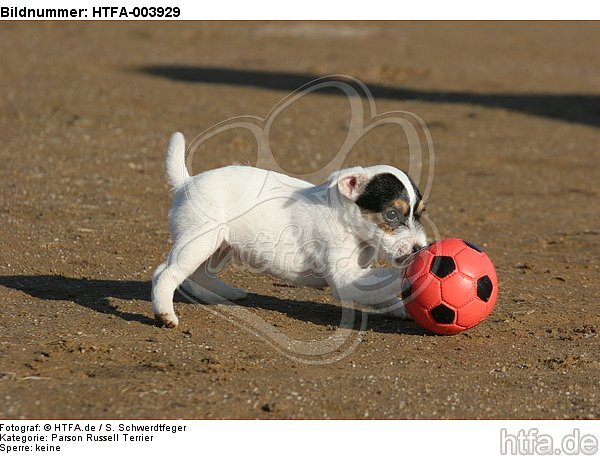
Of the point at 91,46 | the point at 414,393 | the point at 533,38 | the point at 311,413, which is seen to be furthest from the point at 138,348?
the point at 533,38

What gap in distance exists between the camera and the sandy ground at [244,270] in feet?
20.3

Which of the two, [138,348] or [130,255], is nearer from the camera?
[138,348]

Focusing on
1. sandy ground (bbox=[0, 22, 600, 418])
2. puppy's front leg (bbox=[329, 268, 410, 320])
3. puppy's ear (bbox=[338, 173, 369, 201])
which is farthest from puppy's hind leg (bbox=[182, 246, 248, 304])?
puppy's ear (bbox=[338, 173, 369, 201])

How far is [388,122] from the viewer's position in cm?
1578

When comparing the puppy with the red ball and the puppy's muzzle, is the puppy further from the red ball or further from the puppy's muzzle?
the red ball

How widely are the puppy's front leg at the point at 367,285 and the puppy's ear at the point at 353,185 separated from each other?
1.80 feet

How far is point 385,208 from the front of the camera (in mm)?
7109

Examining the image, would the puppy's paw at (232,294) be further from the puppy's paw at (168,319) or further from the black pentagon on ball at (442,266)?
the black pentagon on ball at (442,266)

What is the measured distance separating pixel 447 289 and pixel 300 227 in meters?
1.17

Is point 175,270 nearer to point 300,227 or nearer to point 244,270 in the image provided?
point 300,227

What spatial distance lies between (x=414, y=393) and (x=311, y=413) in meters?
0.76

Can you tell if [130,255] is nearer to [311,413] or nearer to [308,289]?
[308,289]

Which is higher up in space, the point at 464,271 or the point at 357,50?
the point at 357,50

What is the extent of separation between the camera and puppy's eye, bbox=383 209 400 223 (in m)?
7.11
